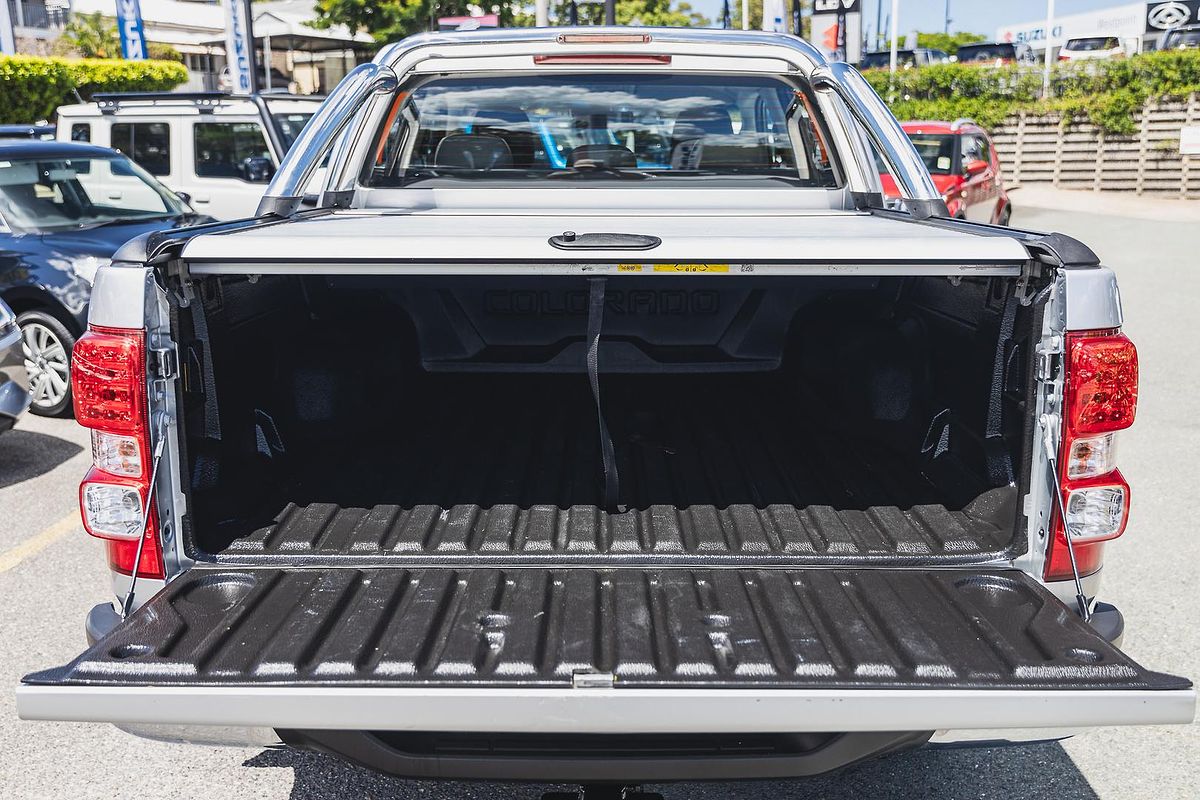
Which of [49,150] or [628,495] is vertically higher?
[49,150]

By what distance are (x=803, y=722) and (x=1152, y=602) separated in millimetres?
2917

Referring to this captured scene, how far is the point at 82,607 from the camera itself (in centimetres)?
431

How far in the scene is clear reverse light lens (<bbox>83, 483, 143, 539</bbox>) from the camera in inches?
98.3

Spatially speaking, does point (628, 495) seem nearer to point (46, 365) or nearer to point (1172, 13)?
point (46, 365)

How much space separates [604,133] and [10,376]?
11.8 feet

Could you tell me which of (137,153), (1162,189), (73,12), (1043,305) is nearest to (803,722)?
(1043,305)

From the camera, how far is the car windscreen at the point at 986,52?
133 ft

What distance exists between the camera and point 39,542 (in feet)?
16.6

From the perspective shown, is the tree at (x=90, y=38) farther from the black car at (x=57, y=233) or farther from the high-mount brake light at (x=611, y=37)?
the high-mount brake light at (x=611, y=37)

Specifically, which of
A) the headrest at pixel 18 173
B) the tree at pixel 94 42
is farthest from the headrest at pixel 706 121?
the tree at pixel 94 42

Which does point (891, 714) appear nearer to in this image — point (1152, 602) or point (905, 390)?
point (905, 390)

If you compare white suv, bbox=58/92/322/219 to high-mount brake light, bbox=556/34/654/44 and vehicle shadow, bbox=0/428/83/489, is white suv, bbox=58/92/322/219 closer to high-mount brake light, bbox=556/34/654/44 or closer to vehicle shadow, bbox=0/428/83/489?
vehicle shadow, bbox=0/428/83/489

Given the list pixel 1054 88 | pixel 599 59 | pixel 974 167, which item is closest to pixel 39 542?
pixel 599 59

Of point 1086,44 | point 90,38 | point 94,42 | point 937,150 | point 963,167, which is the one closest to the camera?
point 963,167
